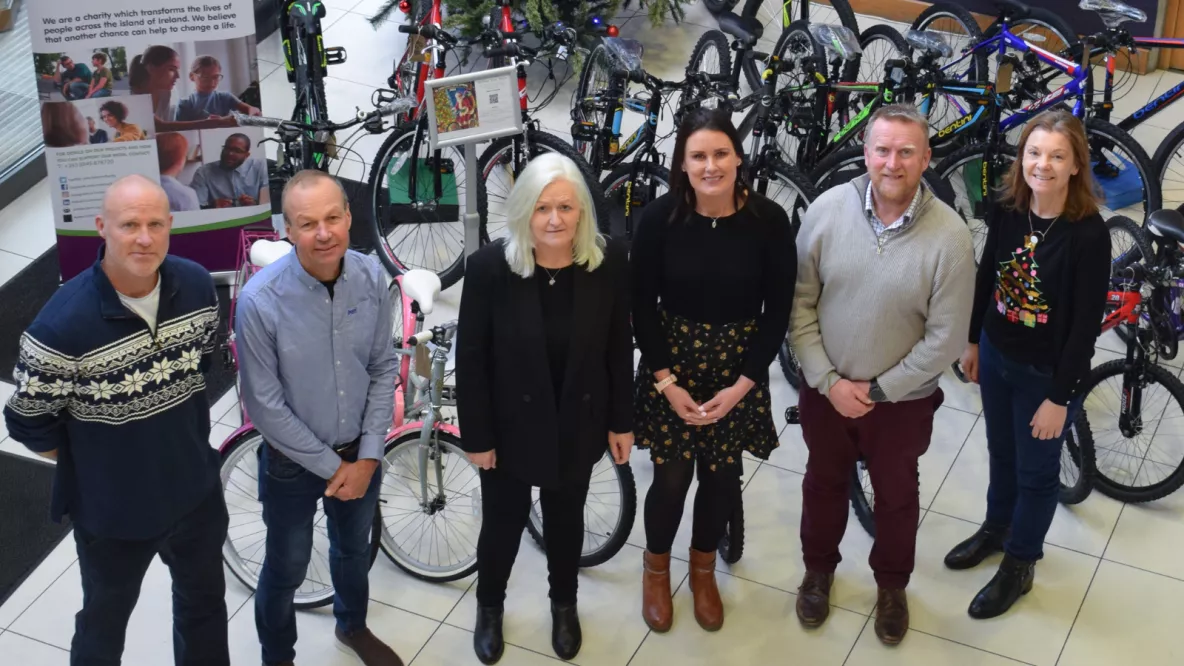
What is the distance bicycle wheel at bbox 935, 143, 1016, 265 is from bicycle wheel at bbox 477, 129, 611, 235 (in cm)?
129

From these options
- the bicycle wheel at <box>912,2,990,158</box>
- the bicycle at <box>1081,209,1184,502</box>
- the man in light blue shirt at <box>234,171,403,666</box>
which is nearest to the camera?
the man in light blue shirt at <box>234,171,403,666</box>

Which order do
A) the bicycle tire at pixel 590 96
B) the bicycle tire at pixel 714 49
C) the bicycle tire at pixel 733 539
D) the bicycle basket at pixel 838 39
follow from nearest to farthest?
the bicycle tire at pixel 733 539 → the bicycle tire at pixel 590 96 → the bicycle basket at pixel 838 39 → the bicycle tire at pixel 714 49

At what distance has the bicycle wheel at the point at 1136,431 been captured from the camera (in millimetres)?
4586

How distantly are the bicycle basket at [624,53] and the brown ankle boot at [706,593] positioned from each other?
2.20 metres

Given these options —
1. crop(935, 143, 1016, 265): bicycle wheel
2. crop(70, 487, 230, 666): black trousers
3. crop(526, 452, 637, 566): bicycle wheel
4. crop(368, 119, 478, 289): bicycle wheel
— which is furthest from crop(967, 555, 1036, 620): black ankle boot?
crop(368, 119, 478, 289): bicycle wheel

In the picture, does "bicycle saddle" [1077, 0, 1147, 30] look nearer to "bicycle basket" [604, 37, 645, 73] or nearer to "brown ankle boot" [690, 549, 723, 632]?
"bicycle basket" [604, 37, 645, 73]

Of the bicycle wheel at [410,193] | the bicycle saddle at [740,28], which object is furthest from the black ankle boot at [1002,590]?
the bicycle saddle at [740,28]

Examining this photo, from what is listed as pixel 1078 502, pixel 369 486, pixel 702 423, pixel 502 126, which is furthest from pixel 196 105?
pixel 1078 502

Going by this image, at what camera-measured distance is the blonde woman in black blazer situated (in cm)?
334

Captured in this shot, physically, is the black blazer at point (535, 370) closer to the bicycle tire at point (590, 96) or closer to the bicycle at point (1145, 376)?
the bicycle at point (1145, 376)

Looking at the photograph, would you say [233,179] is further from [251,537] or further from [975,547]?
[975,547]

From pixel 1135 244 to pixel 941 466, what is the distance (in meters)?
1.13

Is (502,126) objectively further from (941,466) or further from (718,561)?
(941,466)

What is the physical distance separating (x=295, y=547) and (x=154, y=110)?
248 centimetres
